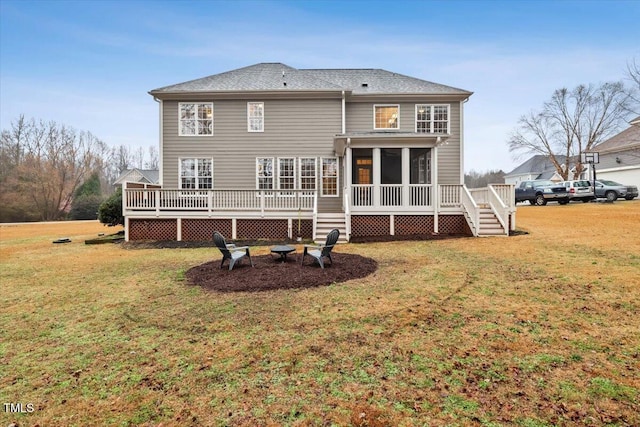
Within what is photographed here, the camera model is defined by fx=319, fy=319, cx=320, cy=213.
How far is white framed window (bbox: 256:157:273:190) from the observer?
14.9 metres

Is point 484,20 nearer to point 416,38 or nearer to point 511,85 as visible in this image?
point 416,38

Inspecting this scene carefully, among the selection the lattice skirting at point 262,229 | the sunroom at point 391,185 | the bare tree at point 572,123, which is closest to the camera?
the sunroom at point 391,185

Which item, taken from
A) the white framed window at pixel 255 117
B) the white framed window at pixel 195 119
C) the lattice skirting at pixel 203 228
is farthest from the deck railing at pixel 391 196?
the white framed window at pixel 195 119

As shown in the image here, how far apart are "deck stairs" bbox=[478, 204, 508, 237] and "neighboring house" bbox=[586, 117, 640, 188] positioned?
839 inches

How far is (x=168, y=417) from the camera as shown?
245 centimetres

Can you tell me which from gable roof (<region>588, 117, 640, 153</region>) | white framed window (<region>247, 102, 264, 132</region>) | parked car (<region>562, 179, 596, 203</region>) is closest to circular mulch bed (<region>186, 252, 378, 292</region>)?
white framed window (<region>247, 102, 264, 132</region>)

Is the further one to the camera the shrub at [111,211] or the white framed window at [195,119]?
the white framed window at [195,119]

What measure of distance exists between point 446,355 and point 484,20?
3076cm

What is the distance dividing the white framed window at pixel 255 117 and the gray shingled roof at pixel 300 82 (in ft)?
2.44

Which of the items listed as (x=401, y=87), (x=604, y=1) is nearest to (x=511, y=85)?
(x=604, y=1)

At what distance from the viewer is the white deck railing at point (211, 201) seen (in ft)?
40.1

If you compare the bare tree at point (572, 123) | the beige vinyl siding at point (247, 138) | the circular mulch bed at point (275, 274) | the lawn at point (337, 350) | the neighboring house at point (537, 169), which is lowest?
the lawn at point (337, 350)

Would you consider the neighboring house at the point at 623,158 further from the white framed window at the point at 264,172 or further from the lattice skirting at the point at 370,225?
the white framed window at the point at 264,172

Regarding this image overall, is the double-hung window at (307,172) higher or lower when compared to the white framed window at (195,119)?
lower
